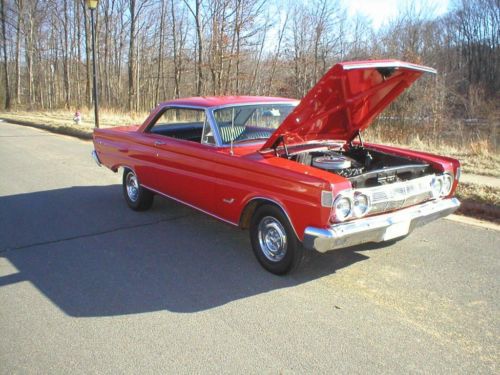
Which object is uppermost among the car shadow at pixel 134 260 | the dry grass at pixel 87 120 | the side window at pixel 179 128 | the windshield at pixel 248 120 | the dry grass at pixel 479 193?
the windshield at pixel 248 120

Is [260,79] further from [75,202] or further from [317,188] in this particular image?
[317,188]

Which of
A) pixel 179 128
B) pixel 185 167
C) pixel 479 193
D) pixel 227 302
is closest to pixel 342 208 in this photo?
pixel 227 302

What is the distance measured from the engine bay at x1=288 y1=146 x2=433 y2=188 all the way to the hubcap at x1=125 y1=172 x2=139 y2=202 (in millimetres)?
2589

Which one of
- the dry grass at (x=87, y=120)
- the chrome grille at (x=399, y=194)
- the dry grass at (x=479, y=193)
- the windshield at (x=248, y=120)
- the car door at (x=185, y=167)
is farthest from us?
the dry grass at (x=87, y=120)

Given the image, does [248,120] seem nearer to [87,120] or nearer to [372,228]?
[372,228]

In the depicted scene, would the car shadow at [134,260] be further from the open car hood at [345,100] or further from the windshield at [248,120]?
the open car hood at [345,100]

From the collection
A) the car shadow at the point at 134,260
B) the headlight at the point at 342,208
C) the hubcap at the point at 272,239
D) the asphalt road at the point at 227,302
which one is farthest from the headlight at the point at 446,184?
the hubcap at the point at 272,239

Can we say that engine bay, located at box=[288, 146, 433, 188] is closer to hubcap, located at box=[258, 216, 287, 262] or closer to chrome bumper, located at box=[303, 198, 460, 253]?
chrome bumper, located at box=[303, 198, 460, 253]

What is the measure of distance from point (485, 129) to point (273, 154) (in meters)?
16.8

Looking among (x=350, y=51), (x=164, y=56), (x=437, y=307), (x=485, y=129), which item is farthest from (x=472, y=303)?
(x=164, y=56)

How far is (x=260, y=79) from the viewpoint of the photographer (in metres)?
37.7

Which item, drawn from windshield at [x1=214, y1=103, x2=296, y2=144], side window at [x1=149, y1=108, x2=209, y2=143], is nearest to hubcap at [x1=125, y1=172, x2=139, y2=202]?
side window at [x1=149, y1=108, x2=209, y2=143]

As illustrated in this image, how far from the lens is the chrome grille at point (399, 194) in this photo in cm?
392

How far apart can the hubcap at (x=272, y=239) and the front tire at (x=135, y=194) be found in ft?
7.90
